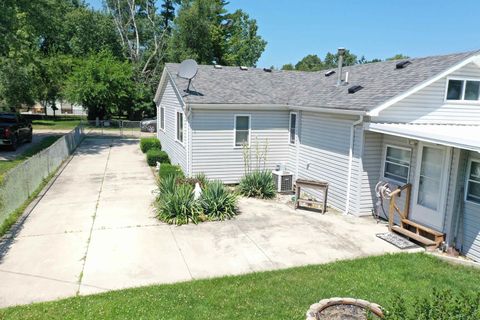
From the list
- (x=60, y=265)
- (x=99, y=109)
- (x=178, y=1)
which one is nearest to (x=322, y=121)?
(x=60, y=265)

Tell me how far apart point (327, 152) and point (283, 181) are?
7.03ft

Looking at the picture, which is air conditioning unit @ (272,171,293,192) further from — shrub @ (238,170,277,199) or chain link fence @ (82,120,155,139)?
chain link fence @ (82,120,155,139)

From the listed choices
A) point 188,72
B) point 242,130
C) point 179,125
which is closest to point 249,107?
point 242,130

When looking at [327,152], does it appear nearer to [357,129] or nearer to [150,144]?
[357,129]

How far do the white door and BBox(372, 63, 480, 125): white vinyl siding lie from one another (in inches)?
54.7

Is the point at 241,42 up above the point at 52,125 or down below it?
above

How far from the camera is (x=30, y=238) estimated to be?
8297mm

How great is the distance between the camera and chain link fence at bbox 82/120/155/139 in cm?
3053

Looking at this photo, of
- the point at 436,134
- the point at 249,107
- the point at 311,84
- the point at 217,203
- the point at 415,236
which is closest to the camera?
the point at 436,134

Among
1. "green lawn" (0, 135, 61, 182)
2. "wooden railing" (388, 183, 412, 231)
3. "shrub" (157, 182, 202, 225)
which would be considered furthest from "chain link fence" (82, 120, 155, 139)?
"wooden railing" (388, 183, 412, 231)

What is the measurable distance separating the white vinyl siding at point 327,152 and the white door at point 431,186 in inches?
71.9

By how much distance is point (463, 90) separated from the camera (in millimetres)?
10609

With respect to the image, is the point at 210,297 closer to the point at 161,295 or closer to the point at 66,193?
the point at 161,295

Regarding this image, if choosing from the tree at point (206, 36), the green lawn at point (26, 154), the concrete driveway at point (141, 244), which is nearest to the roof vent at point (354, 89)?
the concrete driveway at point (141, 244)
